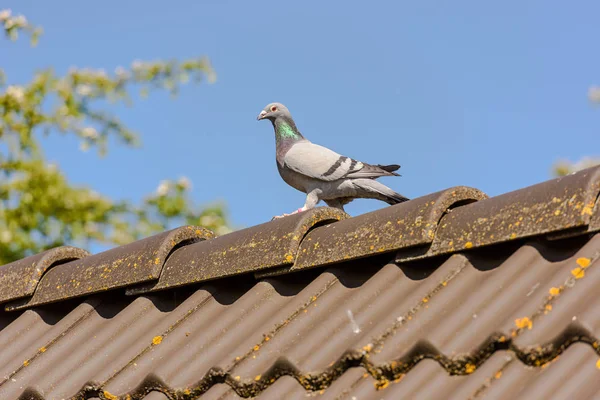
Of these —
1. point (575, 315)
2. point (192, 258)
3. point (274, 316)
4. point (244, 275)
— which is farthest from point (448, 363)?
point (192, 258)

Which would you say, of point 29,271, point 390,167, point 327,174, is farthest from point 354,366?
point 390,167

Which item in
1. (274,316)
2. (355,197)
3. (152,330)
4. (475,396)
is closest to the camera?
(475,396)

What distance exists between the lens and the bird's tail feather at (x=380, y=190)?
5.08 m

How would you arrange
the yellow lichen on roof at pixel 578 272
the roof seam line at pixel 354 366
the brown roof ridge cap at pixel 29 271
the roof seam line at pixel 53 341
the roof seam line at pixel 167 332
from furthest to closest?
the brown roof ridge cap at pixel 29 271 → the roof seam line at pixel 53 341 → the roof seam line at pixel 167 332 → the yellow lichen on roof at pixel 578 272 → the roof seam line at pixel 354 366

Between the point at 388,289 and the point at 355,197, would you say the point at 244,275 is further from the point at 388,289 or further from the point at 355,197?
the point at 355,197

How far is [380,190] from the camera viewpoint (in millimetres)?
5137

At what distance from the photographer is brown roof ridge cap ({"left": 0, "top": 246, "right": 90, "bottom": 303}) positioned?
128 inches

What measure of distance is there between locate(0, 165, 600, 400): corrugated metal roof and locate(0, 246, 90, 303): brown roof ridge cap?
296 mm

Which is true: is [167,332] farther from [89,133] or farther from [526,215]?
[89,133]

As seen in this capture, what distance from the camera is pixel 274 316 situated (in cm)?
239

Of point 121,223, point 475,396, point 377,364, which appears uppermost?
point 121,223

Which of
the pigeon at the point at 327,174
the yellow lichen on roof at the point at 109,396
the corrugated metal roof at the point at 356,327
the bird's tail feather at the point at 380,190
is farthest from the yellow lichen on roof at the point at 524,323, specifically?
the bird's tail feather at the point at 380,190

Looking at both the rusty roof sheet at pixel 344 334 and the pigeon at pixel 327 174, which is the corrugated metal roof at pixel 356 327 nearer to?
the rusty roof sheet at pixel 344 334

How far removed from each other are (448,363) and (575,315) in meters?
0.27
